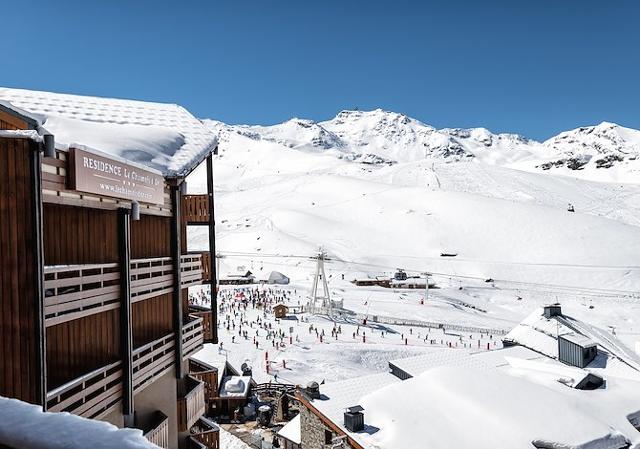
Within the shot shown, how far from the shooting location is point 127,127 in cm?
1120

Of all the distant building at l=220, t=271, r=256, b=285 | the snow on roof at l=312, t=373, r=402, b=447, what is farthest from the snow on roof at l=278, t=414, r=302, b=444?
the distant building at l=220, t=271, r=256, b=285

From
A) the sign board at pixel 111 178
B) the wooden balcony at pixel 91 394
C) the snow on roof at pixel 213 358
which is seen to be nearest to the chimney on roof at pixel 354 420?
the wooden balcony at pixel 91 394

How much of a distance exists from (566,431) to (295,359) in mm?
19048

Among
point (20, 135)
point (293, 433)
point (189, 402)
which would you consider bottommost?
point (293, 433)

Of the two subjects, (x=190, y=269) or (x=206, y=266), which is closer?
(x=190, y=269)

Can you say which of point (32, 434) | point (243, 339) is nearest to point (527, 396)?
point (32, 434)

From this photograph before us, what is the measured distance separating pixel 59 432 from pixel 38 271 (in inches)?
205

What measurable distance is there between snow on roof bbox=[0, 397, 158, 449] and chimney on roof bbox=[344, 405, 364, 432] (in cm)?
1420

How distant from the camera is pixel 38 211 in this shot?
20.2 feet

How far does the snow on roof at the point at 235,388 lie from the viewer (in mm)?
24453

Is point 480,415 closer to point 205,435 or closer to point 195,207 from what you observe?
point 205,435

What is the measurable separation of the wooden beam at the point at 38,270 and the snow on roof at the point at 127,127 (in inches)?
103

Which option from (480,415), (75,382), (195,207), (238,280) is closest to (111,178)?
(75,382)

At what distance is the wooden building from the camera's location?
20.1ft
